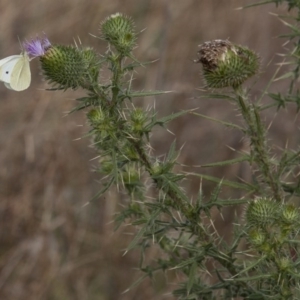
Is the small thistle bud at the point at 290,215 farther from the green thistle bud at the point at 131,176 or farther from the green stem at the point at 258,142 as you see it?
the green thistle bud at the point at 131,176

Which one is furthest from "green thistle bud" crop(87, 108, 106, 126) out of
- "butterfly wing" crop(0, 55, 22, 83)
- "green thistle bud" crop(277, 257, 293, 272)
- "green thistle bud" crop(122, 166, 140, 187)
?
"green thistle bud" crop(277, 257, 293, 272)

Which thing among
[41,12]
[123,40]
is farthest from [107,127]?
[41,12]

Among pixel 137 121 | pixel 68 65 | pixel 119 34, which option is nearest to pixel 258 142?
pixel 137 121

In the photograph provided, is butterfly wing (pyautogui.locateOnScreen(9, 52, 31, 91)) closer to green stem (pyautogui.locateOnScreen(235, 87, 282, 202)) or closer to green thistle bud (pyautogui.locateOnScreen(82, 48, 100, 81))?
→ green thistle bud (pyautogui.locateOnScreen(82, 48, 100, 81))

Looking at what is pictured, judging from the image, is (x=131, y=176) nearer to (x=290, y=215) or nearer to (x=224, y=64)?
(x=224, y=64)

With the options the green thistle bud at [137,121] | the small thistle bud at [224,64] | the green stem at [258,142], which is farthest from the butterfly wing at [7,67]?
the green stem at [258,142]

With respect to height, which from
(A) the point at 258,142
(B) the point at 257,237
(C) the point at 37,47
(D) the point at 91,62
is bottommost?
(B) the point at 257,237
